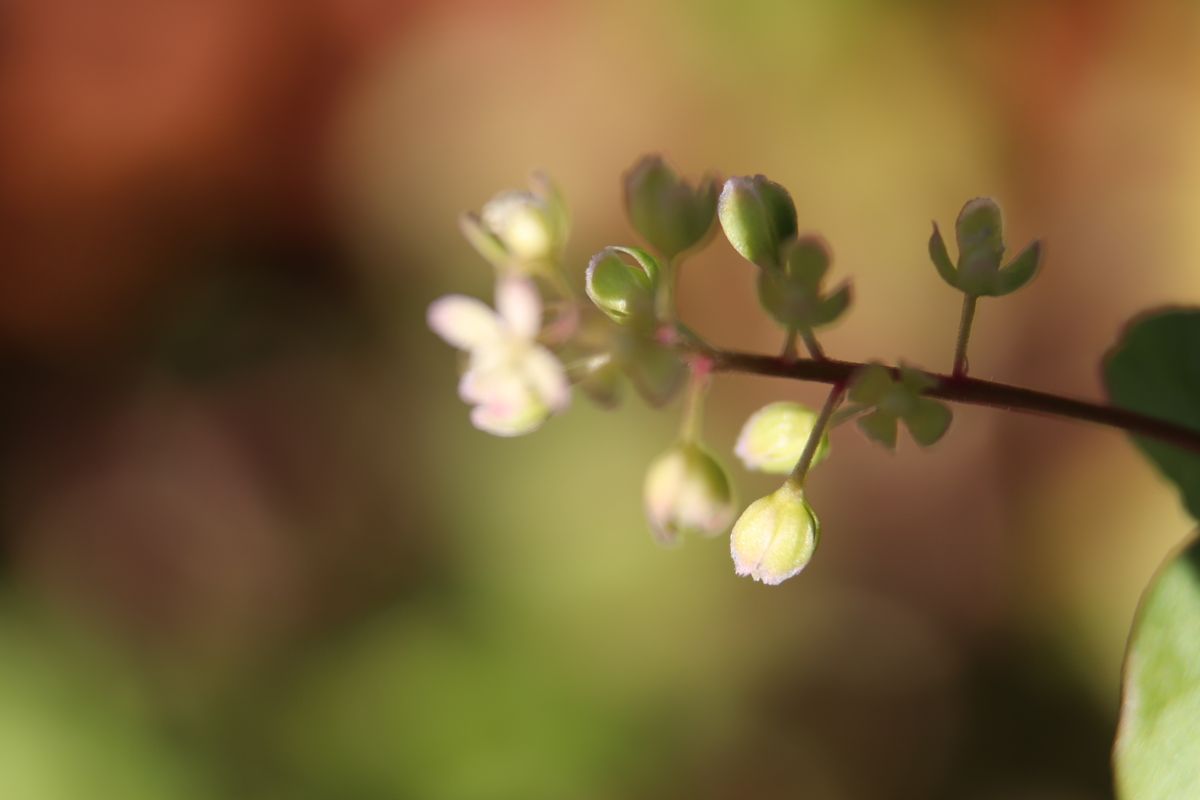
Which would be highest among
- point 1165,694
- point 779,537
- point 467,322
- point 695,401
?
point 467,322

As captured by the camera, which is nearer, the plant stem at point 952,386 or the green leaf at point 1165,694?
the plant stem at point 952,386

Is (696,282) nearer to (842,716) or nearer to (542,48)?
(542,48)

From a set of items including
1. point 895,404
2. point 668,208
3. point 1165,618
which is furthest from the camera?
point 1165,618

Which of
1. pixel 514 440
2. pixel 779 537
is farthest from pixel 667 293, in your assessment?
pixel 514 440

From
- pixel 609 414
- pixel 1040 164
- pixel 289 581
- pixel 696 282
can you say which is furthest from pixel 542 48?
pixel 289 581

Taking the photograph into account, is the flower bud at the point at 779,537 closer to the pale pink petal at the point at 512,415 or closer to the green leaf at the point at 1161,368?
the pale pink petal at the point at 512,415

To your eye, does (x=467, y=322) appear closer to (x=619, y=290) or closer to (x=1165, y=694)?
(x=619, y=290)

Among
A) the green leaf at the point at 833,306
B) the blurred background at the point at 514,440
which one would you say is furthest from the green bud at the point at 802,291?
the blurred background at the point at 514,440
